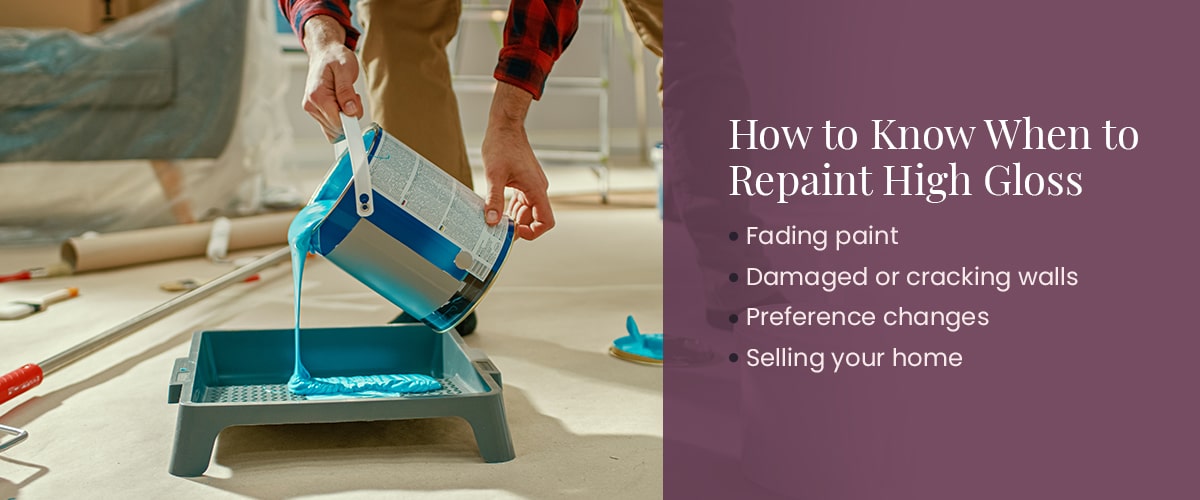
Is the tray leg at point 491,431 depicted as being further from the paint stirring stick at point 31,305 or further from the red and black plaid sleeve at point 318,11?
the paint stirring stick at point 31,305

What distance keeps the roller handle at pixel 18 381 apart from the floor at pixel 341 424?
0.03 meters

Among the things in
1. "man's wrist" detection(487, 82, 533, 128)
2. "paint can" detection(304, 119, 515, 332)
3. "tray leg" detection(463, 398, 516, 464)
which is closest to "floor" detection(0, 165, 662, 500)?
"tray leg" detection(463, 398, 516, 464)

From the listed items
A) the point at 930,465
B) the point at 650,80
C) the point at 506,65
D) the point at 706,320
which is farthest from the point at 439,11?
the point at 650,80

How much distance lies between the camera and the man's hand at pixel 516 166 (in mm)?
1089

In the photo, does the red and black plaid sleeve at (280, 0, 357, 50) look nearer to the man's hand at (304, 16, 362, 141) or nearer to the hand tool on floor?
the man's hand at (304, 16, 362, 141)

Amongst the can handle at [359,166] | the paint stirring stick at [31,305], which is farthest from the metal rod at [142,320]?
the can handle at [359,166]

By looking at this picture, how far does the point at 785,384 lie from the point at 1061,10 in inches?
28.3

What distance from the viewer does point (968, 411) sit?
0.86 m

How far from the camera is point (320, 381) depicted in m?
1.08

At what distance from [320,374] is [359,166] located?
376mm

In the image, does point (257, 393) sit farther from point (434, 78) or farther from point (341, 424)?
point (434, 78)

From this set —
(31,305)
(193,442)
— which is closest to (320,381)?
(193,442)

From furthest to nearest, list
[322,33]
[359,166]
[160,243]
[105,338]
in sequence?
[160,243]
[105,338]
[322,33]
[359,166]

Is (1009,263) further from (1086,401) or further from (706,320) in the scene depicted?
(706,320)
